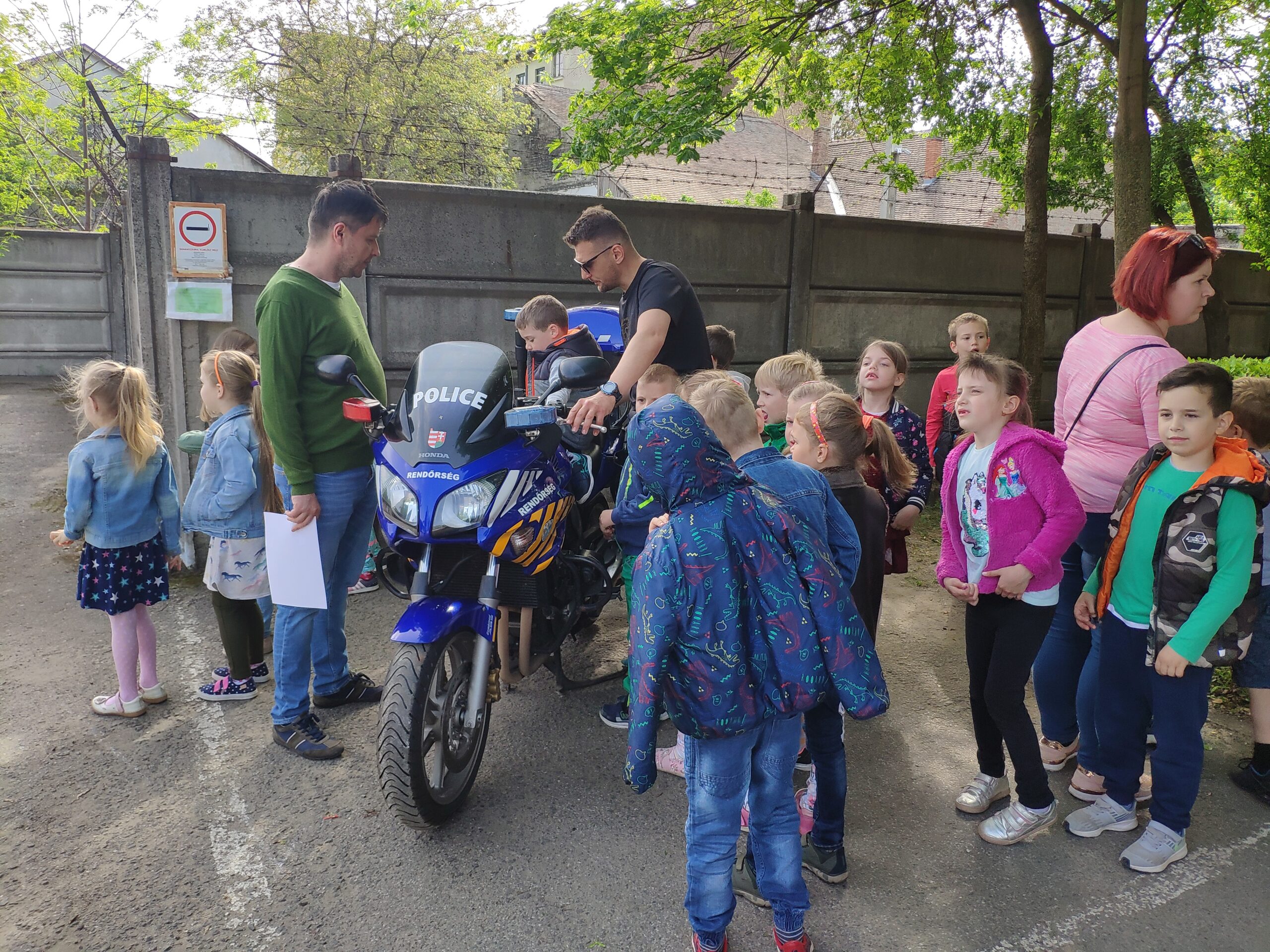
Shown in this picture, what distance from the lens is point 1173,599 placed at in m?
2.74

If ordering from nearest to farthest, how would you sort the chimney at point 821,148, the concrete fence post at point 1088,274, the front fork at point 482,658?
the front fork at point 482,658 → the concrete fence post at point 1088,274 → the chimney at point 821,148

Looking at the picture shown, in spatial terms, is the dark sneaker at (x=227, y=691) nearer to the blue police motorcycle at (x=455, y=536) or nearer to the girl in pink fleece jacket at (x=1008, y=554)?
the blue police motorcycle at (x=455, y=536)

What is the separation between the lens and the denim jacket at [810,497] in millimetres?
2268

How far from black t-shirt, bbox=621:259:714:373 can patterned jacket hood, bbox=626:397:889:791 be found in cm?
161

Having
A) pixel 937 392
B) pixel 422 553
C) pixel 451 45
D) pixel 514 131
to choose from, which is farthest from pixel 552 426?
pixel 514 131

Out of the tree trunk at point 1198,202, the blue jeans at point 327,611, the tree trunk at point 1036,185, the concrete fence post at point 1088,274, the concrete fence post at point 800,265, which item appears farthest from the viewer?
the tree trunk at point 1198,202

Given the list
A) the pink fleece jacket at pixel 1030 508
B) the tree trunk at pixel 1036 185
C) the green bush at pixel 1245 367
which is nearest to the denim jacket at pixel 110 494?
the pink fleece jacket at pixel 1030 508

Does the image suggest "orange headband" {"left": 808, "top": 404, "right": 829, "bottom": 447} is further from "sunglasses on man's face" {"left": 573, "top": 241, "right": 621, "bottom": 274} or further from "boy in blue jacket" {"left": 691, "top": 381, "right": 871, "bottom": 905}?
"sunglasses on man's face" {"left": 573, "top": 241, "right": 621, "bottom": 274}

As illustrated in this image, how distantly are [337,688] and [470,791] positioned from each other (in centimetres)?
97

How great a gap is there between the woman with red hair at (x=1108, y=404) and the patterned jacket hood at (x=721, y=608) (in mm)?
1420

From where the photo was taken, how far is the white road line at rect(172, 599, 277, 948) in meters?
2.54

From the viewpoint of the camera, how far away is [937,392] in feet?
18.4

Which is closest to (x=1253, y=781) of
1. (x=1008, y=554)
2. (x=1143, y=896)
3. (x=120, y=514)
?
(x=1143, y=896)

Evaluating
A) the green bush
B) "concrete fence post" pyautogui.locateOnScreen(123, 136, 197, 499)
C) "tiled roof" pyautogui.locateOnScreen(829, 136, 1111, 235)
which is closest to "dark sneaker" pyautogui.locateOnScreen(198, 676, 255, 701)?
"concrete fence post" pyautogui.locateOnScreen(123, 136, 197, 499)
